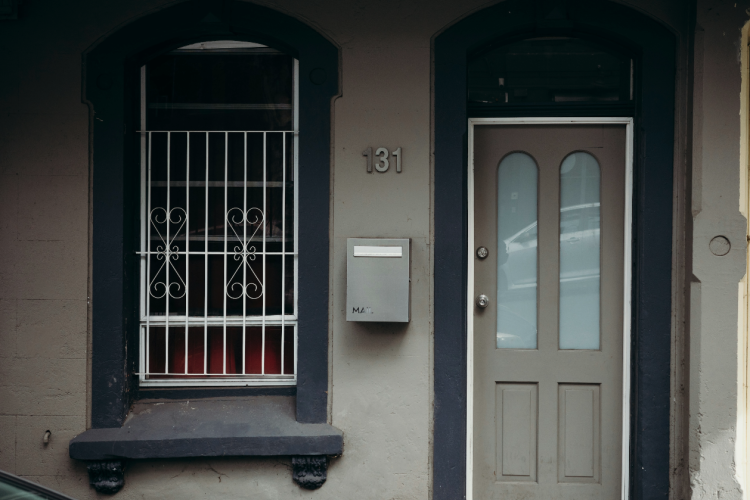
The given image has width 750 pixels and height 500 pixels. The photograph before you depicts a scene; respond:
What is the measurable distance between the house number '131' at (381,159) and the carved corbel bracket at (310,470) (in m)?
1.76

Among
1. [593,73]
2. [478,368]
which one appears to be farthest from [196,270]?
[593,73]

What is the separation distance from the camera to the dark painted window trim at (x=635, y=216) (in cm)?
321

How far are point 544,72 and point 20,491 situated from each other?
3.42m

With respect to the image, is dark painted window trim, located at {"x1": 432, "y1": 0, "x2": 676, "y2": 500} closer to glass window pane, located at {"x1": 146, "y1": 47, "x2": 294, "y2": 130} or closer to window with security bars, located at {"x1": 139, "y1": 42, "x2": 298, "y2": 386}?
window with security bars, located at {"x1": 139, "y1": 42, "x2": 298, "y2": 386}

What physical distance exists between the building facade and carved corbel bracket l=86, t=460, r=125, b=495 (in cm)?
2

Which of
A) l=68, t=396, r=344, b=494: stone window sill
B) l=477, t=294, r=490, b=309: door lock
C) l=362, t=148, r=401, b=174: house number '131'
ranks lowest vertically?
l=68, t=396, r=344, b=494: stone window sill

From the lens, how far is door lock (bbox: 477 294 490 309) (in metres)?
3.46

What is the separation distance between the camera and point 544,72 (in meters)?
3.44

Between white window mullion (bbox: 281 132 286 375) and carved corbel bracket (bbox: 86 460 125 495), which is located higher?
white window mullion (bbox: 281 132 286 375)

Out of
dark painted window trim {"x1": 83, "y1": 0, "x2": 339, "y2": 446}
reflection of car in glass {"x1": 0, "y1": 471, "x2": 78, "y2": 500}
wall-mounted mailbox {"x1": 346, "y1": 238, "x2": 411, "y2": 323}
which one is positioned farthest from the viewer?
dark painted window trim {"x1": 83, "y1": 0, "x2": 339, "y2": 446}

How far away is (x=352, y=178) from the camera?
10.7 feet

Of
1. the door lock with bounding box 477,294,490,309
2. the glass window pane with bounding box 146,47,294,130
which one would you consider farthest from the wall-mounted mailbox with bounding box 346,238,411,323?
the glass window pane with bounding box 146,47,294,130

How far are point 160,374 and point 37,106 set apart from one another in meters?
1.83

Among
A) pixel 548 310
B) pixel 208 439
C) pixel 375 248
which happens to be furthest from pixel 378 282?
pixel 208 439
